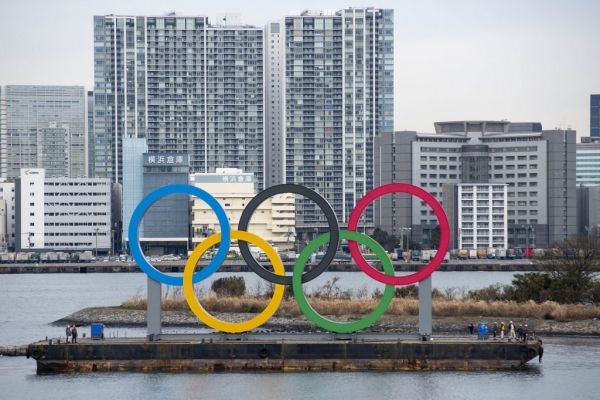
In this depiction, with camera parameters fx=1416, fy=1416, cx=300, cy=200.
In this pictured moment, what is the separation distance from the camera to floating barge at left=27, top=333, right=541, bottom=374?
6091cm

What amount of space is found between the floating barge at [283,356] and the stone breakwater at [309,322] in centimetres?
1722

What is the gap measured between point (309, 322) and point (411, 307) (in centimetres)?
776

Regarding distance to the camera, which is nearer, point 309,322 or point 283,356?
point 283,356

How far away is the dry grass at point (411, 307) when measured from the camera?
276 ft

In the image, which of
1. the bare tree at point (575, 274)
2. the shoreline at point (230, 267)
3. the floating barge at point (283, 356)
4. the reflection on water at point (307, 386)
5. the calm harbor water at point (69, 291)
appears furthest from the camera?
the shoreline at point (230, 267)

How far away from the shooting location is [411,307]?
87.1 metres

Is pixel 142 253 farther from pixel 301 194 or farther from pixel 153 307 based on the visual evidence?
pixel 301 194

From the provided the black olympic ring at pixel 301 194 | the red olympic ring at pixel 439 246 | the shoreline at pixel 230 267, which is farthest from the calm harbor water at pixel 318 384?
the shoreline at pixel 230 267

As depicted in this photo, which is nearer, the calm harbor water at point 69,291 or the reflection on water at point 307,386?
the reflection on water at point 307,386

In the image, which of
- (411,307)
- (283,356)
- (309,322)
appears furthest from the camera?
(411,307)

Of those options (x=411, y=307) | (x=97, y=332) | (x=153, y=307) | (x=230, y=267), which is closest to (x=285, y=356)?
(x=153, y=307)

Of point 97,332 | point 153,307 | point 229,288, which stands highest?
point 153,307

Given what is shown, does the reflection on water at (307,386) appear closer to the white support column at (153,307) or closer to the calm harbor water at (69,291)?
the white support column at (153,307)

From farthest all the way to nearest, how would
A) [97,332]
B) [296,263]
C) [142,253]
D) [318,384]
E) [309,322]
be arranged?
[309,322]
[97,332]
[142,253]
[296,263]
[318,384]
